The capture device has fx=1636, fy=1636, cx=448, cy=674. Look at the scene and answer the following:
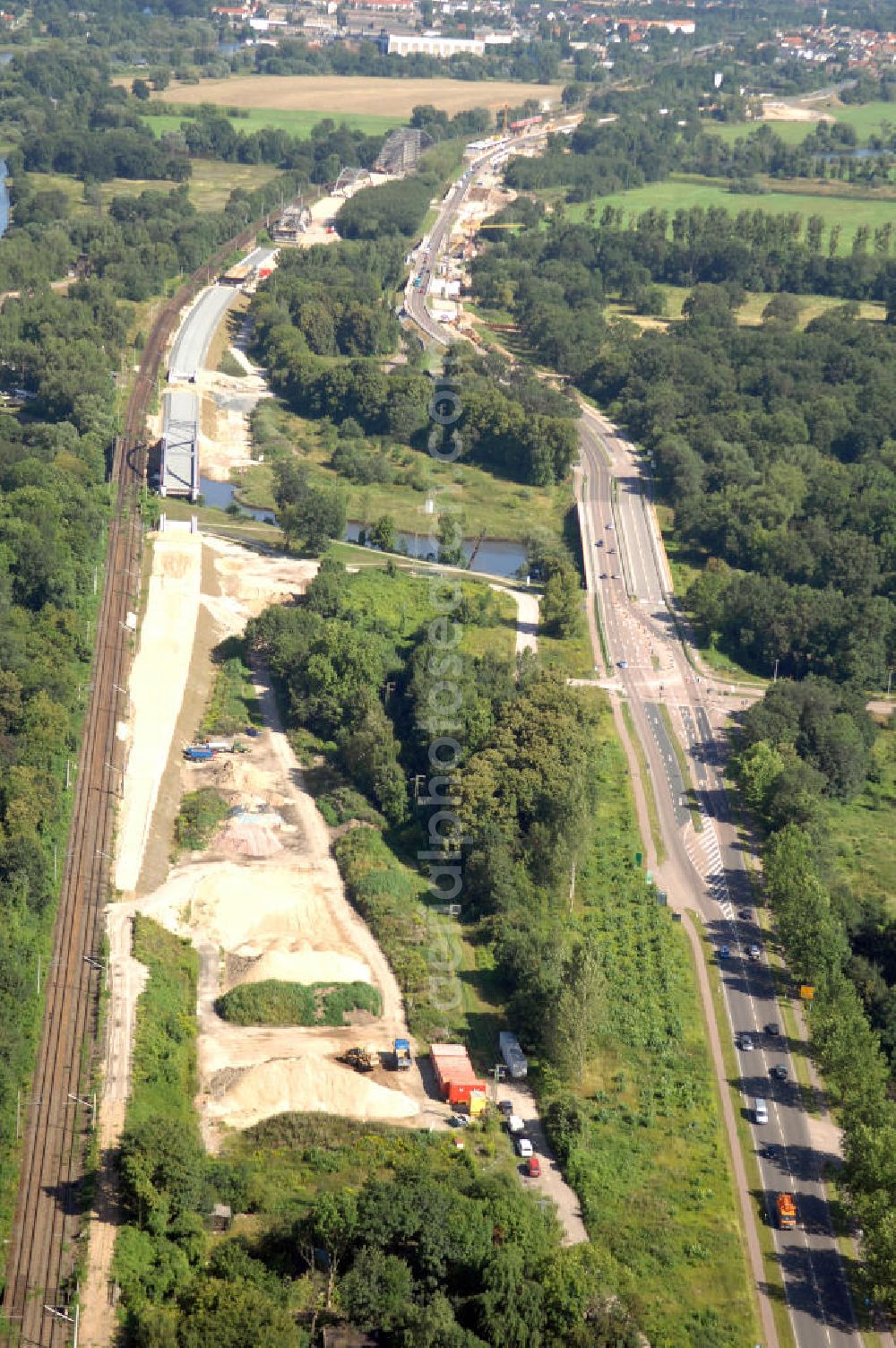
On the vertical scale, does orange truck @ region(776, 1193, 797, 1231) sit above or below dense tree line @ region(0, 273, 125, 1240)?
below

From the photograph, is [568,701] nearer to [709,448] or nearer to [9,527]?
[9,527]

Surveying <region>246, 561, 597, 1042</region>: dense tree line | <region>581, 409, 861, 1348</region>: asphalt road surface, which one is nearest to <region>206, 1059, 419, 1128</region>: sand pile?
<region>246, 561, 597, 1042</region>: dense tree line

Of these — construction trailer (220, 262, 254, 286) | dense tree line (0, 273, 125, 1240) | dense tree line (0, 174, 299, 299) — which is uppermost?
dense tree line (0, 174, 299, 299)

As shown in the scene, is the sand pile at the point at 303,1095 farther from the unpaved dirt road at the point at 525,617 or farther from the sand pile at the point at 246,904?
the unpaved dirt road at the point at 525,617

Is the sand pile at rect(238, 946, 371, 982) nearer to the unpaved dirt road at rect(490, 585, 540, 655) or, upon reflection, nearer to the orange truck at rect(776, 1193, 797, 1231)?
the orange truck at rect(776, 1193, 797, 1231)

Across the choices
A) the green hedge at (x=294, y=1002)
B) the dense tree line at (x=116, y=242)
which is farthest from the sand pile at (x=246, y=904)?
the dense tree line at (x=116, y=242)

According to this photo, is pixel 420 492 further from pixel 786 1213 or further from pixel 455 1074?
pixel 786 1213

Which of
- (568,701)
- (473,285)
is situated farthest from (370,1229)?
(473,285)

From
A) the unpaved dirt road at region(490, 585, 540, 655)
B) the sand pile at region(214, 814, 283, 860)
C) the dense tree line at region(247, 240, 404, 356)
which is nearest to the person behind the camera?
the sand pile at region(214, 814, 283, 860)
